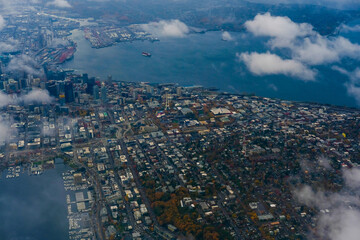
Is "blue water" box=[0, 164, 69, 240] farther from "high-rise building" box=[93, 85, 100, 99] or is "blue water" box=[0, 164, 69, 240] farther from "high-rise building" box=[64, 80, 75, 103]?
"high-rise building" box=[93, 85, 100, 99]

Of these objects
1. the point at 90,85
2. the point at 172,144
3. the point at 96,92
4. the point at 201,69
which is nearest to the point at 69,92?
the point at 96,92

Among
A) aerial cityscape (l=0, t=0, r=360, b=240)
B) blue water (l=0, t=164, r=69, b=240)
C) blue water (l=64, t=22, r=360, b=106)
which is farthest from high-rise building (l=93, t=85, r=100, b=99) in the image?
blue water (l=0, t=164, r=69, b=240)

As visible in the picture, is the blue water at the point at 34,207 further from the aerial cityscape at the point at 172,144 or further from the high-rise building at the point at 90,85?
the high-rise building at the point at 90,85

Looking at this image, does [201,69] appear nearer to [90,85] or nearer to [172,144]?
[90,85]

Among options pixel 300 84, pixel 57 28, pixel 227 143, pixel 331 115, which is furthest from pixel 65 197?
pixel 57 28

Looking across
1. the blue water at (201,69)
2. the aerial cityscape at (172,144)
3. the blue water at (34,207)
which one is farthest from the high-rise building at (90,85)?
the blue water at (34,207)

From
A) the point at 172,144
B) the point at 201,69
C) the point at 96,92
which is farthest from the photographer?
the point at 201,69
